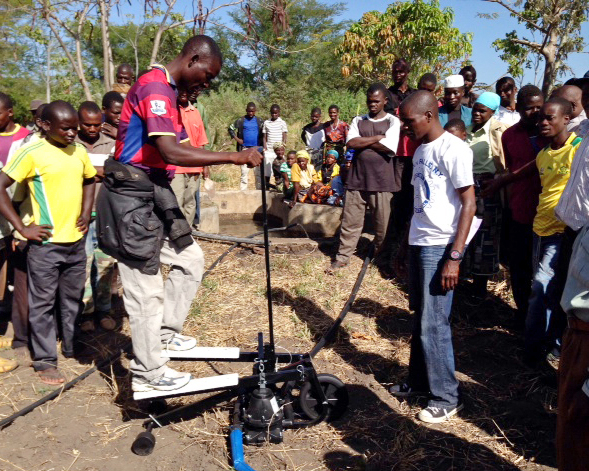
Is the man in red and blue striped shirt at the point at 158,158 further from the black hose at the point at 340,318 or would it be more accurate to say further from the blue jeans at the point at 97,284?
the blue jeans at the point at 97,284

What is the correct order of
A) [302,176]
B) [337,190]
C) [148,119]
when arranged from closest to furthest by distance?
1. [148,119]
2. [337,190]
3. [302,176]

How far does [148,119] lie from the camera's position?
126 inches

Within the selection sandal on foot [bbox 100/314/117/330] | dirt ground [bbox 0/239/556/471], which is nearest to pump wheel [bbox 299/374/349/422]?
dirt ground [bbox 0/239/556/471]

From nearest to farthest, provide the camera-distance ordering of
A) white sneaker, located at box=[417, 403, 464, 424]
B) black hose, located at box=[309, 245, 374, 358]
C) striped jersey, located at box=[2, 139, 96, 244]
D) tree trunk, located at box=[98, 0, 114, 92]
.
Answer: white sneaker, located at box=[417, 403, 464, 424] → striped jersey, located at box=[2, 139, 96, 244] → black hose, located at box=[309, 245, 374, 358] → tree trunk, located at box=[98, 0, 114, 92]

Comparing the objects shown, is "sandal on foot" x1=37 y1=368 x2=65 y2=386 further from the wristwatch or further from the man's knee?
the wristwatch

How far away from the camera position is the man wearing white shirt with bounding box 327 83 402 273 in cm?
652

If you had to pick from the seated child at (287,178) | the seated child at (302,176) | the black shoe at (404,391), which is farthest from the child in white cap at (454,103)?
the seated child at (287,178)

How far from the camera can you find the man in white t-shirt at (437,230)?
136 inches

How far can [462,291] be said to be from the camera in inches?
236

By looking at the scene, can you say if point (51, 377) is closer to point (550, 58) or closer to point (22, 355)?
point (22, 355)

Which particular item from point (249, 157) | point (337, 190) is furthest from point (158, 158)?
point (337, 190)

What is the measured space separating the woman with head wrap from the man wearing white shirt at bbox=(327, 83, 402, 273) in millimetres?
1125

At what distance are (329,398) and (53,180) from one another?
2.59 metres

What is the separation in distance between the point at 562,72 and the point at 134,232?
11.1 meters
